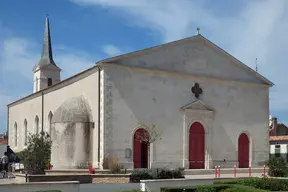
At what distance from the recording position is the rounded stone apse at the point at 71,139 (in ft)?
96.1

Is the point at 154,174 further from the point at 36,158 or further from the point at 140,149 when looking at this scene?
the point at 140,149

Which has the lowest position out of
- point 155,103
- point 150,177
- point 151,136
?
point 150,177

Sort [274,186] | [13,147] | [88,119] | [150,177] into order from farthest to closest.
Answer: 1. [13,147]
2. [88,119]
3. [150,177]
4. [274,186]

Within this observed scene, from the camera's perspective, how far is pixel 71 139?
29344 mm

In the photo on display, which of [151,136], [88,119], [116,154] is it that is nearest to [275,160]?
[151,136]

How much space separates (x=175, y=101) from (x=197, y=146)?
3.81 m

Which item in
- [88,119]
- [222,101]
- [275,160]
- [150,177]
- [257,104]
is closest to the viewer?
[150,177]

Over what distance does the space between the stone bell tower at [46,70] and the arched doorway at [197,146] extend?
2420 cm

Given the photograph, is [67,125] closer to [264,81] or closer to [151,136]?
[151,136]

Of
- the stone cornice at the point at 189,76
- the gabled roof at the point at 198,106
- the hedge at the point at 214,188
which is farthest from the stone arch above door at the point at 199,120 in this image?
the hedge at the point at 214,188

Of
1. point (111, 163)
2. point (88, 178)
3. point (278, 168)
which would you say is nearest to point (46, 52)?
→ point (111, 163)

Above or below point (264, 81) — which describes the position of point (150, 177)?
below

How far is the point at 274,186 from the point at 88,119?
48.2 ft

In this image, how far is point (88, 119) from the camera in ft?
98.8
